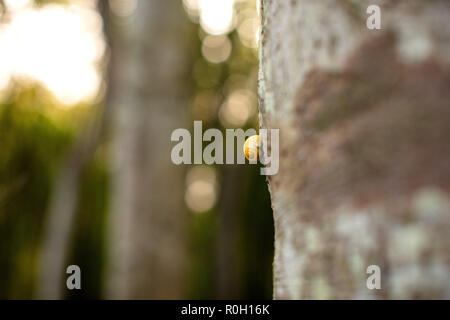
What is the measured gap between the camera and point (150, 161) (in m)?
4.32

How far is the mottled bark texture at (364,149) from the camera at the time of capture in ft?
2.11

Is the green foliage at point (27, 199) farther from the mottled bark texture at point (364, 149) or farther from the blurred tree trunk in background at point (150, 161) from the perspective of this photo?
the mottled bark texture at point (364, 149)

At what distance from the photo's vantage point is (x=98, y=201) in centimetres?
1026

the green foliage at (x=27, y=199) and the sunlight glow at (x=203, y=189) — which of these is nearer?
the green foliage at (x=27, y=199)

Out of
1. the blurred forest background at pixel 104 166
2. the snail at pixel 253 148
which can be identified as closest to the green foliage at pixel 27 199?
the blurred forest background at pixel 104 166

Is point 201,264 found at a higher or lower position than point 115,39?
lower

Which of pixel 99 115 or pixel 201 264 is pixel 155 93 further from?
pixel 201 264

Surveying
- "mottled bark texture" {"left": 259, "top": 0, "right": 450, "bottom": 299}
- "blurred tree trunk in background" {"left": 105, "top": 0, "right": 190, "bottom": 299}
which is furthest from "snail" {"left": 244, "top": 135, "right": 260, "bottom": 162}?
"blurred tree trunk in background" {"left": 105, "top": 0, "right": 190, "bottom": 299}

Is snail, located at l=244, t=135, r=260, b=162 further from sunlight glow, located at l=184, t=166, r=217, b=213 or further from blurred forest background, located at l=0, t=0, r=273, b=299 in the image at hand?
sunlight glow, located at l=184, t=166, r=217, b=213

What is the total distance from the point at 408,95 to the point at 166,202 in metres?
3.72

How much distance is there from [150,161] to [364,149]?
3721 mm

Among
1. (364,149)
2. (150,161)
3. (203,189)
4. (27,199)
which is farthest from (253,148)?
(203,189)

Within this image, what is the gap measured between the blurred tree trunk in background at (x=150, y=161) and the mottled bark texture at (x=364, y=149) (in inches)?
134
